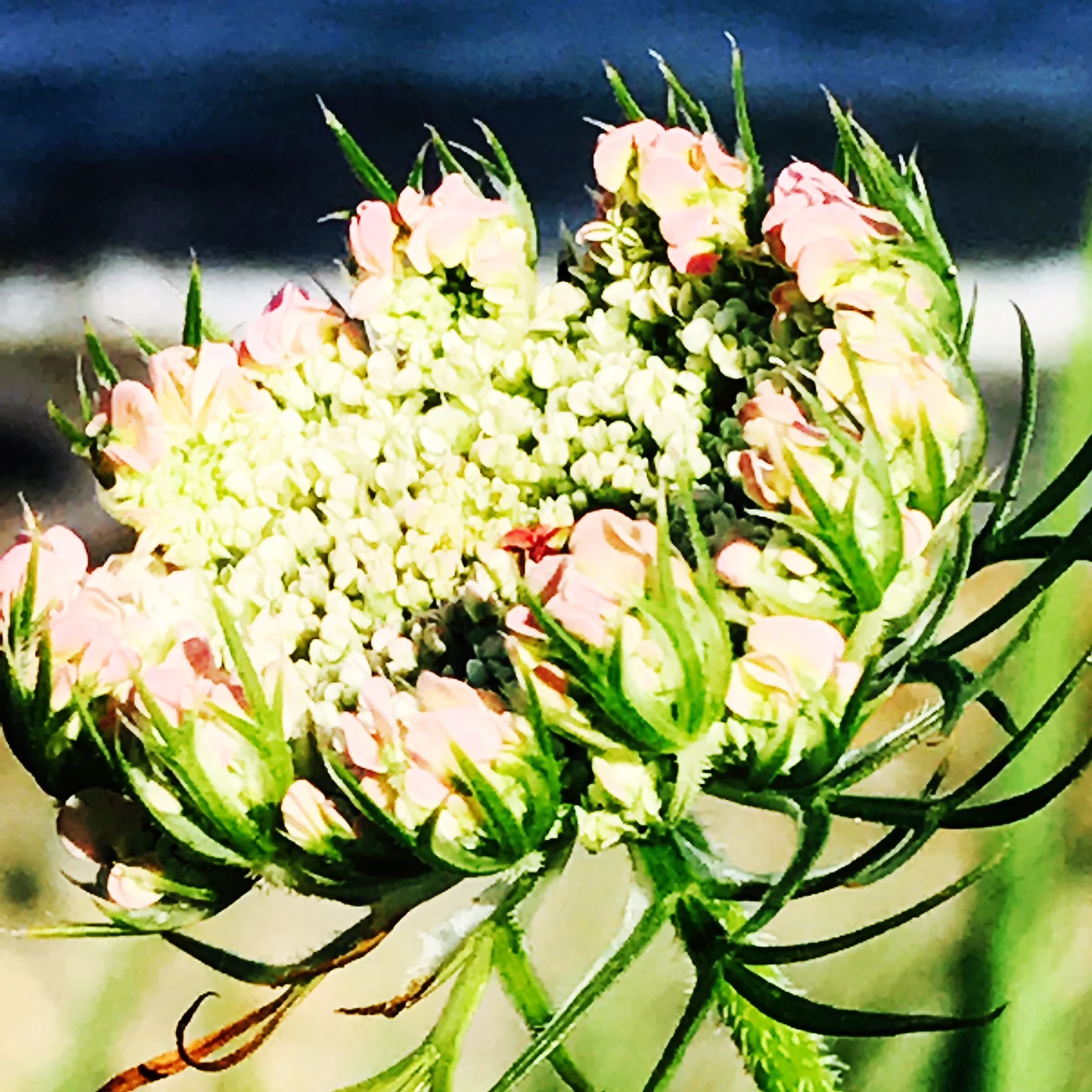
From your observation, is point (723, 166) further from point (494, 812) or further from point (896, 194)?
point (494, 812)

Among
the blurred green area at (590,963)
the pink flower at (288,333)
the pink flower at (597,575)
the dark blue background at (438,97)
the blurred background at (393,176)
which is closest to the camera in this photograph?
the pink flower at (597,575)

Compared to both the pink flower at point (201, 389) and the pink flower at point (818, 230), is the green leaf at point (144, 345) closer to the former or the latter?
the pink flower at point (201, 389)

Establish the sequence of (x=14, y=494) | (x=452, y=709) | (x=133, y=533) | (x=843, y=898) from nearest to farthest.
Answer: (x=452, y=709) → (x=133, y=533) → (x=843, y=898) → (x=14, y=494)

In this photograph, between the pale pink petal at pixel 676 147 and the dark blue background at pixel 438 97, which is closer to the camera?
the pale pink petal at pixel 676 147

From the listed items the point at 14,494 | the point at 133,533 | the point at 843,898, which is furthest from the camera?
the point at 14,494

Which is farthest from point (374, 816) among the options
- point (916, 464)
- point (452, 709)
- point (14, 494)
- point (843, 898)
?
point (14, 494)

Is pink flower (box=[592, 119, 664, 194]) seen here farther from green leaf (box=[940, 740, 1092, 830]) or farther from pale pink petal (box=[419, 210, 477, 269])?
green leaf (box=[940, 740, 1092, 830])

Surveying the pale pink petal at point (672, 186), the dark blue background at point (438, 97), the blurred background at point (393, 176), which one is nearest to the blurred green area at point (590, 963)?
the blurred background at point (393, 176)

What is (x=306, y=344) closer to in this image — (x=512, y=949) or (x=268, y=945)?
(x=512, y=949)
